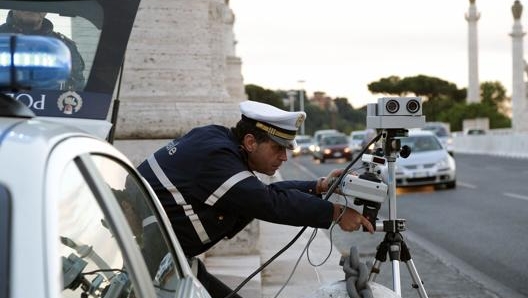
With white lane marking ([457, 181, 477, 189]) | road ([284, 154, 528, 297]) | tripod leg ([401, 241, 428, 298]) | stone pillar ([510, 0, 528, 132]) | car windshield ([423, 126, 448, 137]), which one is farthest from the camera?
stone pillar ([510, 0, 528, 132])

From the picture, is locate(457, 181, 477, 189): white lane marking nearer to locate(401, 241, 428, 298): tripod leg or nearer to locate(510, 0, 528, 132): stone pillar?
locate(401, 241, 428, 298): tripod leg

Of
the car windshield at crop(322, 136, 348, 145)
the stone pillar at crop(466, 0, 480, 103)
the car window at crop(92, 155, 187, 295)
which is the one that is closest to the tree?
the stone pillar at crop(466, 0, 480, 103)

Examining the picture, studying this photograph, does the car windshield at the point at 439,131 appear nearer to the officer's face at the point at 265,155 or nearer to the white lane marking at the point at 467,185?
the white lane marking at the point at 467,185

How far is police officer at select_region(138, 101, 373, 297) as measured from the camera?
3.36 meters

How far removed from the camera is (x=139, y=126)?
8.23m

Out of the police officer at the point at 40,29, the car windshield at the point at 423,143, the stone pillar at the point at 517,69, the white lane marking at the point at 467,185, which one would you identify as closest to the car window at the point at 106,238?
the police officer at the point at 40,29

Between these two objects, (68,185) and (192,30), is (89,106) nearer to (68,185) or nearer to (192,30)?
(68,185)

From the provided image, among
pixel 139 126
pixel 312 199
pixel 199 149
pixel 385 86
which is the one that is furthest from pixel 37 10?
pixel 385 86

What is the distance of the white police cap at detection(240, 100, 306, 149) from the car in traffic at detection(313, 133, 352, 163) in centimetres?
4375

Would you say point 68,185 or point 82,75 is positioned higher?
point 82,75

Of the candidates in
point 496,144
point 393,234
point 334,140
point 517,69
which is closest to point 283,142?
point 393,234

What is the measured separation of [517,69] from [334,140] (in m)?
35.8

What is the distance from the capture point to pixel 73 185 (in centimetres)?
181

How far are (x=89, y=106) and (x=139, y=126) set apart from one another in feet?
16.3
